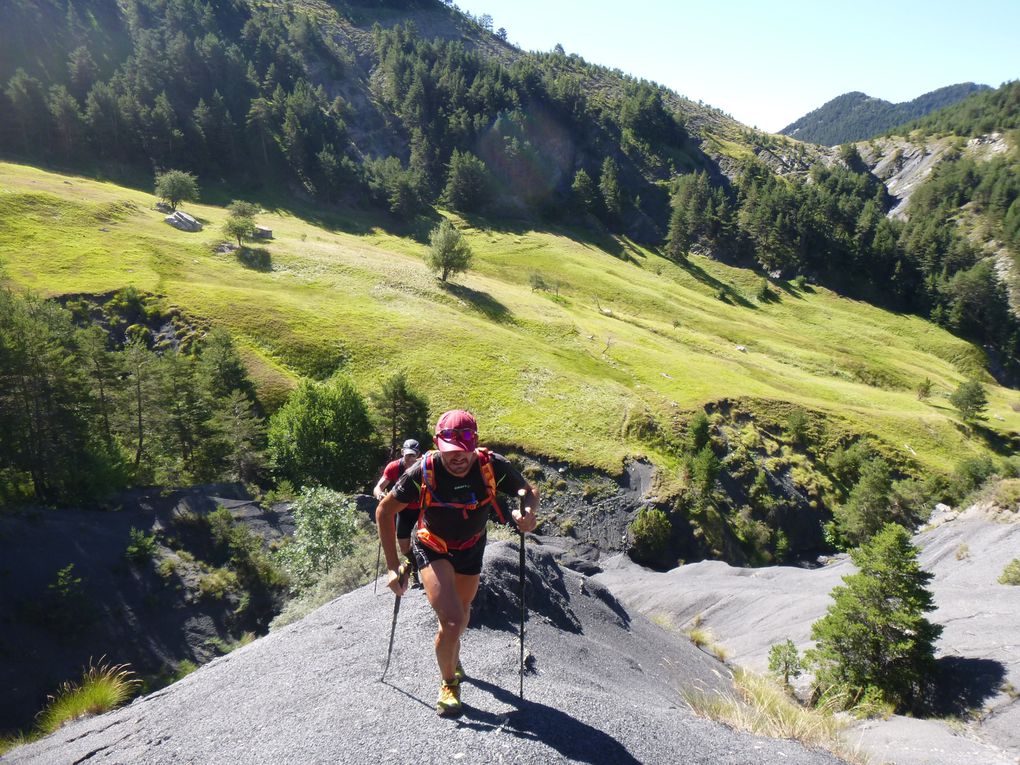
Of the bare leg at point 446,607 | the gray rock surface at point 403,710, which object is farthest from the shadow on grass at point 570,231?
the bare leg at point 446,607

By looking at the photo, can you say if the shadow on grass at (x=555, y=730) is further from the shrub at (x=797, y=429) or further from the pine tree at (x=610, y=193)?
the pine tree at (x=610, y=193)

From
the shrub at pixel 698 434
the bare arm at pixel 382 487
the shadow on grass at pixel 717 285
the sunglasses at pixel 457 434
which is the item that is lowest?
the shrub at pixel 698 434

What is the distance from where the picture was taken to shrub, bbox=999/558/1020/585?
19094mm

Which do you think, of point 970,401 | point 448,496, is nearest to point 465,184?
point 970,401

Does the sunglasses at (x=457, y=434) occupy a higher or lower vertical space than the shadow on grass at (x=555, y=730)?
higher

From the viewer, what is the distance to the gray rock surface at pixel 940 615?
1079 cm

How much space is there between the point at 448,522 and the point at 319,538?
67.1 ft

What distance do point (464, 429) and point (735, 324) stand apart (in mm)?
100740

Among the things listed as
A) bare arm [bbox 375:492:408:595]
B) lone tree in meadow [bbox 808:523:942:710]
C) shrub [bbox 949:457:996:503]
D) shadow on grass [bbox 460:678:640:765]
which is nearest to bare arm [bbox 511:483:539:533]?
bare arm [bbox 375:492:408:595]

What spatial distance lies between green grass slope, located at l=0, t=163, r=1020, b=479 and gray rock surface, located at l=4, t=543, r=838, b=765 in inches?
1479

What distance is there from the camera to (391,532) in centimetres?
692

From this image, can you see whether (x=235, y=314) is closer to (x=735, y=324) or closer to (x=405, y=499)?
(x=405, y=499)

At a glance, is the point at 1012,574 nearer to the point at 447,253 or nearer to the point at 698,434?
the point at 698,434

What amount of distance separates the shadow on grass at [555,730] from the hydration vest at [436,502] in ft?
7.20
